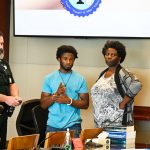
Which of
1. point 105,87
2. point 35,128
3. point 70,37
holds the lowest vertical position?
point 35,128

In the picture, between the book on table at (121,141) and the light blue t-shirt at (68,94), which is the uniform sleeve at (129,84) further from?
the book on table at (121,141)

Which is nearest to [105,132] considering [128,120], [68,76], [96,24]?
[128,120]

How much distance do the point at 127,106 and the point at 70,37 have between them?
1.52 metres

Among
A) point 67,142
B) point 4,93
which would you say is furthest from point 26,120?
point 67,142

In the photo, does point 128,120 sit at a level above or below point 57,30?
below

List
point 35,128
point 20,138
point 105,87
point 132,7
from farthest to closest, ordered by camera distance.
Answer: point 132,7 → point 35,128 → point 105,87 → point 20,138

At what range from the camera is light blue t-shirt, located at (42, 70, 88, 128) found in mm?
4402

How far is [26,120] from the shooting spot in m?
4.88

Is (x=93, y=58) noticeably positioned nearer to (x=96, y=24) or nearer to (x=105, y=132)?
(x=96, y=24)

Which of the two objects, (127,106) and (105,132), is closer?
(105,132)

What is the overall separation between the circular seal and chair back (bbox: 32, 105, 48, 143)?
135cm

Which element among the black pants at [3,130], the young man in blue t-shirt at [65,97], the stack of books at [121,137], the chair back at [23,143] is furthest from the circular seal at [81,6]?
the chair back at [23,143]

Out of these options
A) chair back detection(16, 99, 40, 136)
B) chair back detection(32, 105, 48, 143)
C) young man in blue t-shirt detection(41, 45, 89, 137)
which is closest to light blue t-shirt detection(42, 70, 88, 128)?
young man in blue t-shirt detection(41, 45, 89, 137)

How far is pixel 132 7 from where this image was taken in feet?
17.0
